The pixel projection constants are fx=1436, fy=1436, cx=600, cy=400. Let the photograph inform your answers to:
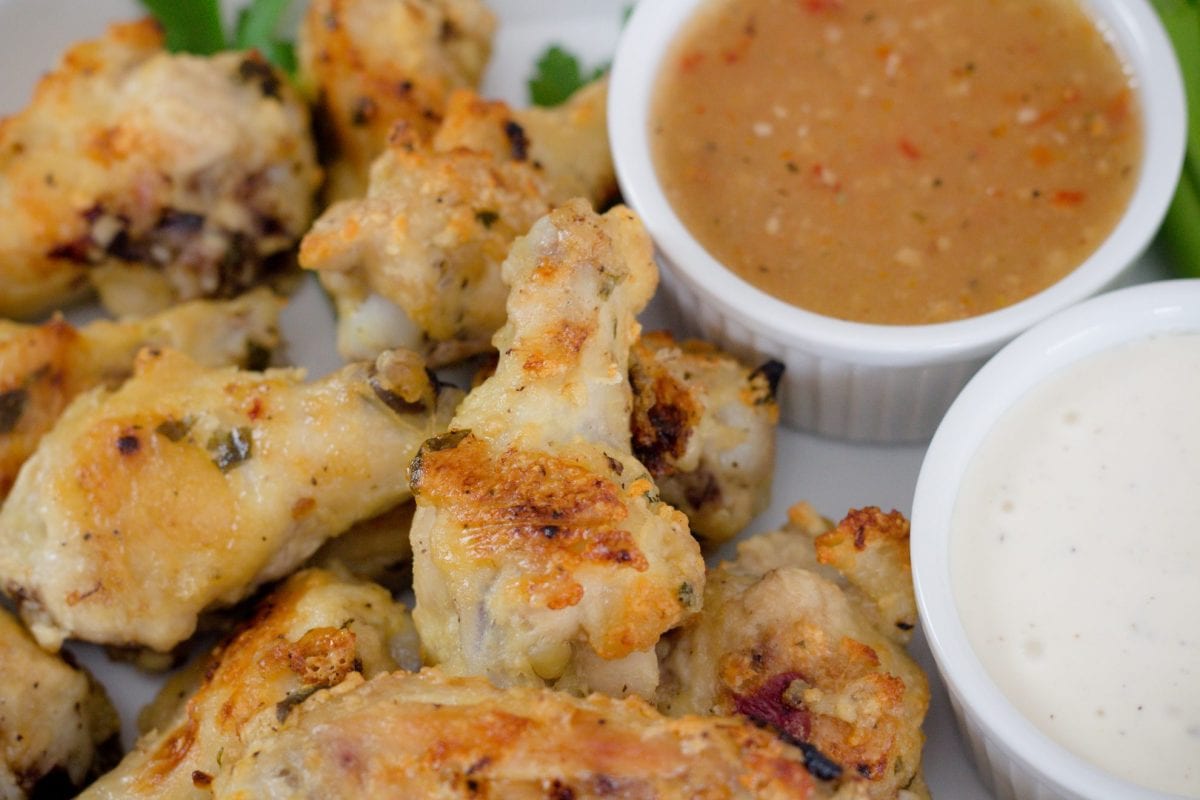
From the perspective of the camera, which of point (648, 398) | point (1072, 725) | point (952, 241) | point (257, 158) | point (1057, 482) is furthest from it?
point (257, 158)

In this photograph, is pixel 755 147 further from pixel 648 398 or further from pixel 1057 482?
pixel 1057 482

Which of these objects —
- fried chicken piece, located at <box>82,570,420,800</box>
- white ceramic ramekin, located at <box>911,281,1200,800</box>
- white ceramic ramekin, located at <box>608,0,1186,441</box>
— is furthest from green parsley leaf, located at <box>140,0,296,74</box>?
white ceramic ramekin, located at <box>911,281,1200,800</box>

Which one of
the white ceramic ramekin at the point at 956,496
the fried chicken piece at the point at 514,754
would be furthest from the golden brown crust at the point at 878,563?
the fried chicken piece at the point at 514,754

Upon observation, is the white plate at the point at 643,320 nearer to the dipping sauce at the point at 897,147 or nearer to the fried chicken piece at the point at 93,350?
the fried chicken piece at the point at 93,350

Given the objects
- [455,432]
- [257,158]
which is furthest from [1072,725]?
[257,158]

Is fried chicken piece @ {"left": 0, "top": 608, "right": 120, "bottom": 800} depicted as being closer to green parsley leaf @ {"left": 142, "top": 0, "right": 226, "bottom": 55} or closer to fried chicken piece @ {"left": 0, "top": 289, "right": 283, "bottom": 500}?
fried chicken piece @ {"left": 0, "top": 289, "right": 283, "bottom": 500}

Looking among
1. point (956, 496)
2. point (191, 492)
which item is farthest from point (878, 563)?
point (191, 492)

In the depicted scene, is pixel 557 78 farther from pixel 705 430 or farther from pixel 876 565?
pixel 876 565
